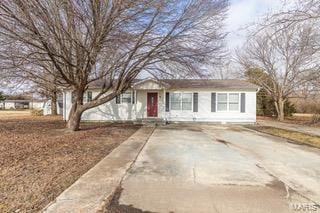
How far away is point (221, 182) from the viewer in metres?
5.64

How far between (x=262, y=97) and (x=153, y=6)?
26497 mm

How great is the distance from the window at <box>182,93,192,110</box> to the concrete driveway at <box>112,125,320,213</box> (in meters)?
11.7

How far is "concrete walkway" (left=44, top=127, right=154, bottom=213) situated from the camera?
4.12m

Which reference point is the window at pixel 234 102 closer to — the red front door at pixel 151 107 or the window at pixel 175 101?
the window at pixel 175 101

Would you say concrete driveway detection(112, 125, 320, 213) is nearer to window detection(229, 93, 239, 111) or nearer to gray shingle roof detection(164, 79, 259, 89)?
window detection(229, 93, 239, 111)

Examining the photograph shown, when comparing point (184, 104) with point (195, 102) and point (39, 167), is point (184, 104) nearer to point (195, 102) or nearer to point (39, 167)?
point (195, 102)

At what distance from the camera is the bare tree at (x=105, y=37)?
9859 mm

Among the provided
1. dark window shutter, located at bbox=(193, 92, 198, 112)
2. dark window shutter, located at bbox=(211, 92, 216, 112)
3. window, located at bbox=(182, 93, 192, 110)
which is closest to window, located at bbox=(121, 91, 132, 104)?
window, located at bbox=(182, 93, 192, 110)

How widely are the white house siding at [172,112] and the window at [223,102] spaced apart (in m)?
0.31

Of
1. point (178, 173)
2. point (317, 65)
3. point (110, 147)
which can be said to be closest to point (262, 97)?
point (317, 65)

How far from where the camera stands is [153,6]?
10609 mm

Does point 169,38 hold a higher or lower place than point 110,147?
higher

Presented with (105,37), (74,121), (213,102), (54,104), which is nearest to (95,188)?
(105,37)

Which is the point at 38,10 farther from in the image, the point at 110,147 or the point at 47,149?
the point at 110,147
